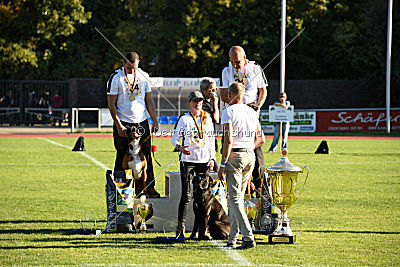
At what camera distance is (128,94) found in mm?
9734

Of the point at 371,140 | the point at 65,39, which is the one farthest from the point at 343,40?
the point at 65,39

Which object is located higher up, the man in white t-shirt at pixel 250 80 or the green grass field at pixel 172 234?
the man in white t-shirt at pixel 250 80

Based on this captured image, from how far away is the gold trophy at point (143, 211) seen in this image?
909 centimetres

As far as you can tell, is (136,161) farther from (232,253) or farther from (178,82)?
(178,82)

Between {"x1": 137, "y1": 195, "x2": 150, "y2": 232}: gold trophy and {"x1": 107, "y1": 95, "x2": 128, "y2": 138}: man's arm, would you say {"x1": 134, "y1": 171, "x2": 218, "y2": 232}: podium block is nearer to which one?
{"x1": 137, "y1": 195, "x2": 150, "y2": 232}: gold trophy

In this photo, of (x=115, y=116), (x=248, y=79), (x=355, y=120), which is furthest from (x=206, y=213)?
(x=355, y=120)

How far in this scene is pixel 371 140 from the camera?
30359 mm

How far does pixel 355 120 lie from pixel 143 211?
2858 centimetres

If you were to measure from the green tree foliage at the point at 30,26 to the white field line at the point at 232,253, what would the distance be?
35410 mm

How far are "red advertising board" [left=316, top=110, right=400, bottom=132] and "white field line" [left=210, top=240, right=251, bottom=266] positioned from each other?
2787cm

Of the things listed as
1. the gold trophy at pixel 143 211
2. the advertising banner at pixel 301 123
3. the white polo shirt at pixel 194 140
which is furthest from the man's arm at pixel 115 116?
the advertising banner at pixel 301 123

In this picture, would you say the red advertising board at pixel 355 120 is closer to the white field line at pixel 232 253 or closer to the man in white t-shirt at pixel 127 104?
the man in white t-shirt at pixel 127 104

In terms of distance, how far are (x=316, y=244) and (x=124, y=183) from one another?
265 cm

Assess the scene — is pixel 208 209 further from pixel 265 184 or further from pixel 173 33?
pixel 173 33
